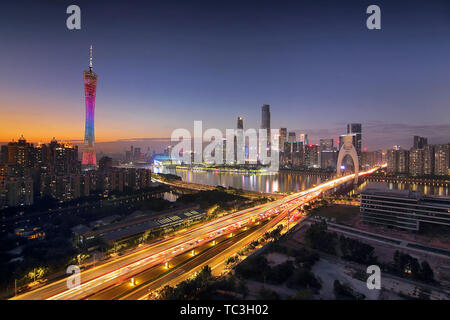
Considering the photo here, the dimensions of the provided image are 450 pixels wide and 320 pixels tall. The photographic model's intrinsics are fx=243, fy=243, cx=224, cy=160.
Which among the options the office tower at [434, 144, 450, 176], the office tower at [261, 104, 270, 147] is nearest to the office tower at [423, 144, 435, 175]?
the office tower at [434, 144, 450, 176]

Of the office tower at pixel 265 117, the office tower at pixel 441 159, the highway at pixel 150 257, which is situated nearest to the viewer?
the highway at pixel 150 257

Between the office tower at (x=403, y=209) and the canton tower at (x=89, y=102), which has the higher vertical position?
the canton tower at (x=89, y=102)

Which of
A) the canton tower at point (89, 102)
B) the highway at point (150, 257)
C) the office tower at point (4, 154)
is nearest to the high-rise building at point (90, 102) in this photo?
the canton tower at point (89, 102)

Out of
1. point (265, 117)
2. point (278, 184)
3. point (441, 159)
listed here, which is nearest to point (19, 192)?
point (278, 184)

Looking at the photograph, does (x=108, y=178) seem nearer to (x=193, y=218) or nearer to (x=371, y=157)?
(x=193, y=218)

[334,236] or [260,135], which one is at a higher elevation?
[260,135]

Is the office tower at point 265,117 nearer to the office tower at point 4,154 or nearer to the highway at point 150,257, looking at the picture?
the office tower at point 4,154
